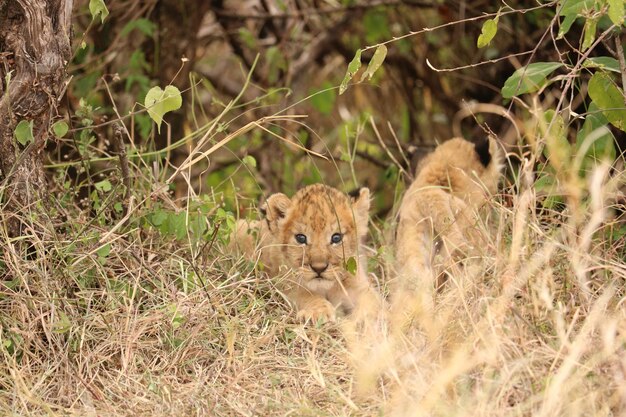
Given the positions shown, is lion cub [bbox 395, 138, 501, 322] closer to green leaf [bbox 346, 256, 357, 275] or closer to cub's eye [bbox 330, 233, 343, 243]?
green leaf [bbox 346, 256, 357, 275]

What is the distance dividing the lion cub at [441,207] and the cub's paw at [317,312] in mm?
334

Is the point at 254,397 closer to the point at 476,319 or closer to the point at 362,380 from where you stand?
the point at 362,380

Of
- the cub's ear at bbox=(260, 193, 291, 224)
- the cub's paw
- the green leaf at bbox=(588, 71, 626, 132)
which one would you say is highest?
the green leaf at bbox=(588, 71, 626, 132)

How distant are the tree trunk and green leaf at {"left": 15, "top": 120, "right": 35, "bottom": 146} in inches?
1.5

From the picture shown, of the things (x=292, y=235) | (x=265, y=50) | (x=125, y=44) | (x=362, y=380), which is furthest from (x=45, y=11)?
(x=265, y=50)

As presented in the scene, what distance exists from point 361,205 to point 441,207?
42 centimetres

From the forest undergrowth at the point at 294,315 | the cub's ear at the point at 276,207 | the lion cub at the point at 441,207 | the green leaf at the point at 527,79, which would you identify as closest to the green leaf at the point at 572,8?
the forest undergrowth at the point at 294,315

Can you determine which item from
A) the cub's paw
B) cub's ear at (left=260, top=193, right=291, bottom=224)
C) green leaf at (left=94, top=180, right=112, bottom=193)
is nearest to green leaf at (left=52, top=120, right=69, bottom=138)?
green leaf at (left=94, top=180, right=112, bottom=193)

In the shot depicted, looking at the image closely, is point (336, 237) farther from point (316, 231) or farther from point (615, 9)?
point (615, 9)

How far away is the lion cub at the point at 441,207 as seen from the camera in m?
5.08

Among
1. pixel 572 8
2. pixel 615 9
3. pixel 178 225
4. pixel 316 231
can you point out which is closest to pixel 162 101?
pixel 178 225

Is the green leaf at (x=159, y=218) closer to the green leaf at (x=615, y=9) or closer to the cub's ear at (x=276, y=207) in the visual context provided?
the cub's ear at (x=276, y=207)

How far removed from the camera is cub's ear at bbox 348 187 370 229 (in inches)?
220

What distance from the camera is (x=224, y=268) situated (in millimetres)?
5160
